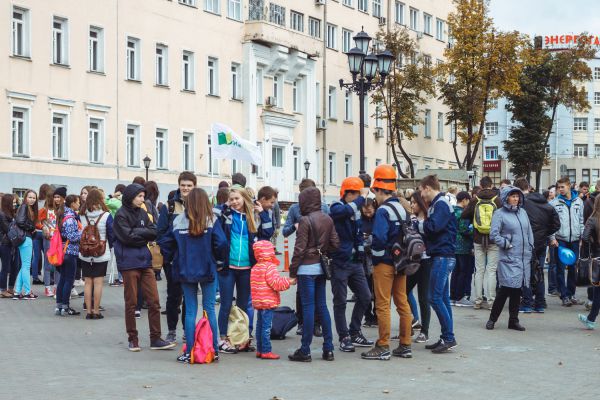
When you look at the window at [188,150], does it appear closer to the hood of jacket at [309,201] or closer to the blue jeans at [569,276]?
the blue jeans at [569,276]

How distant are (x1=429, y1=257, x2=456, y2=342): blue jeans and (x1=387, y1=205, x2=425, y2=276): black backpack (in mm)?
734

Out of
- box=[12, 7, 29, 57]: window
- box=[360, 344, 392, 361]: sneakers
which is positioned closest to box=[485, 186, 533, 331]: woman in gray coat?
box=[360, 344, 392, 361]: sneakers

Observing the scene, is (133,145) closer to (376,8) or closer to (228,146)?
(228,146)

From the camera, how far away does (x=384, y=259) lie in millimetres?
12070

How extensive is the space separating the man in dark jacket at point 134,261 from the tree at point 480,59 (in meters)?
44.7

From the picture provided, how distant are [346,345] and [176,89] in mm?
34058

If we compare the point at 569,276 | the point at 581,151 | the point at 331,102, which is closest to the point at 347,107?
the point at 331,102

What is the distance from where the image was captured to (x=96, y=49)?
40.9 meters

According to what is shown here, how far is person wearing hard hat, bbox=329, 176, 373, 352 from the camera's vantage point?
12.7 metres

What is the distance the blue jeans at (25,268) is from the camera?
1880 cm

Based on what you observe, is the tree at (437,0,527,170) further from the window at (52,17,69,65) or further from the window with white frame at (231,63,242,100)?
the window at (52,17,69,65)

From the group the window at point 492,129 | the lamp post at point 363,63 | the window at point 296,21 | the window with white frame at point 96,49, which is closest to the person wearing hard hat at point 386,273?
the lamp post at point 363,63

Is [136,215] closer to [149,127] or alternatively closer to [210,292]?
[210,292]

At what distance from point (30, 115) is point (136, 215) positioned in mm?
25562
